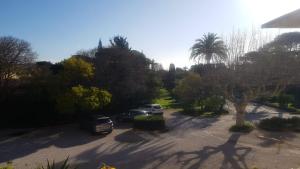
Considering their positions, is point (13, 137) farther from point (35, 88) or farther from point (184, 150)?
point (184, 150)

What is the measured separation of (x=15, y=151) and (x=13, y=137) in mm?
5211

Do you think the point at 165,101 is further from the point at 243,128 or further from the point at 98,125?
the point at 98,125

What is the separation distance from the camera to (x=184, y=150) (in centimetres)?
1819

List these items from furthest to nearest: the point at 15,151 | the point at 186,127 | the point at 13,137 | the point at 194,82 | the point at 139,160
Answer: the point at 194,82 < the point at 186,127 < the point at 13,137 < the point at 15,151 < the point at 139,160

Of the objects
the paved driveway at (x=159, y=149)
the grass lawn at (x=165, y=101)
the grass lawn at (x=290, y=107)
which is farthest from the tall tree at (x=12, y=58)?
the grass lawn at (x=290, y=107)

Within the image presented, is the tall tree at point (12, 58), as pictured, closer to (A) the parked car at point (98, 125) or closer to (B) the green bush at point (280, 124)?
(A) the parked car at point (98, 125)

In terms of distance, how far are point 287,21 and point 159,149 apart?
44.1 ft

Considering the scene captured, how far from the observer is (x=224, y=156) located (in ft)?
54.4

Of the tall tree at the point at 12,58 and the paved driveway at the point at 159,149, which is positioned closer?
the paved driveway at the point at 159,149

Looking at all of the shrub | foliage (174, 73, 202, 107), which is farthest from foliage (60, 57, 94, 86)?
foliage (174, 73, 202, 107)

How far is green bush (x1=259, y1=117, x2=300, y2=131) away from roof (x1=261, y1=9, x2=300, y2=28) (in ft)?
65.8

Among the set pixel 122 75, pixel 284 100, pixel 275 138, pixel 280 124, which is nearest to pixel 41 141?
pixel 122 75

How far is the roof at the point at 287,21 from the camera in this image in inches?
245

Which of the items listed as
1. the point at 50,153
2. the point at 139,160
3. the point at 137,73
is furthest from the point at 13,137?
the point at 137,73
